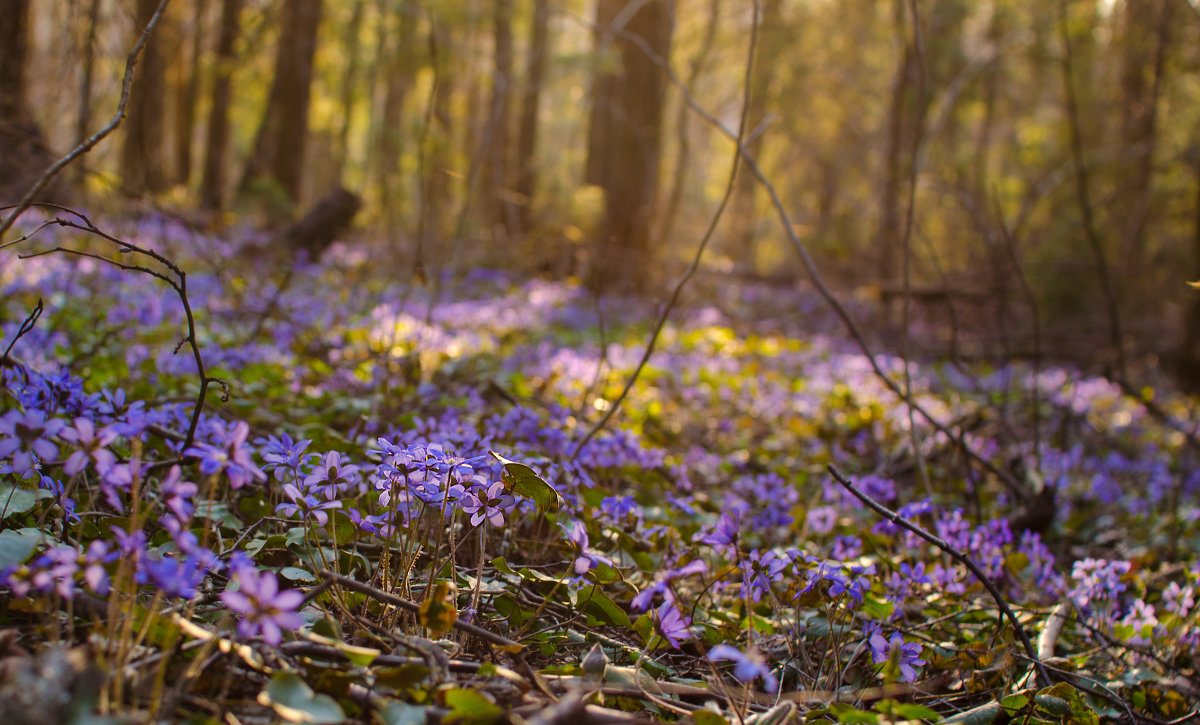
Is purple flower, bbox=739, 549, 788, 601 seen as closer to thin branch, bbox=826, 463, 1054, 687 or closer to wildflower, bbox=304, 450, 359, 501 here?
thin branch, bbox=826, 463, 1054, 687

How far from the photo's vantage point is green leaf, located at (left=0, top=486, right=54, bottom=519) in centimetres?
Result: 151

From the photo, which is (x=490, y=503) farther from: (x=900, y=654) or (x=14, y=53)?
(x=14, y=53)

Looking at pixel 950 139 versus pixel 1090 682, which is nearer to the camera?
pixel 1090 682

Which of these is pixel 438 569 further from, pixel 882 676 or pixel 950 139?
pixel 950 139

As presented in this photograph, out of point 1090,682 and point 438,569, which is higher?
point 438,569

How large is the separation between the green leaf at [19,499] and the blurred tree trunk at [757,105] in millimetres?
5737

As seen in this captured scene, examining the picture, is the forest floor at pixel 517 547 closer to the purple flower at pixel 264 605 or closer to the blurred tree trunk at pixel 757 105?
the purple flower at pixel 264 605

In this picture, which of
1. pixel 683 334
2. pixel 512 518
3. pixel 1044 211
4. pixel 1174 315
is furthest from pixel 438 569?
pixel 1044 211

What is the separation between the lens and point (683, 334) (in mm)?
7629

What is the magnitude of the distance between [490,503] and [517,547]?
67 cm

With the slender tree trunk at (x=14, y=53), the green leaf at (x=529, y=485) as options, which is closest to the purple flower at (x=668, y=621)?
the green leaf at (x=529, y=485)

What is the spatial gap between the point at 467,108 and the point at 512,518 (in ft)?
75.0

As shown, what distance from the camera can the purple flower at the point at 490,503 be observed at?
146 cm

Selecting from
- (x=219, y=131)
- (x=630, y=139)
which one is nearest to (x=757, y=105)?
(x=630, y=139)
